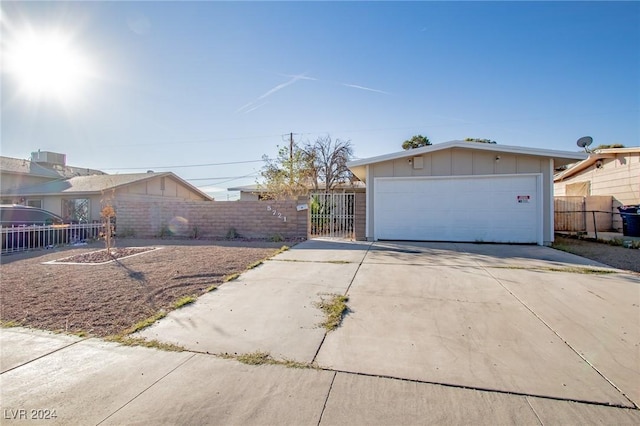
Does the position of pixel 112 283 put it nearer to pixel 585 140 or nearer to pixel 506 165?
A: pixel 506 165

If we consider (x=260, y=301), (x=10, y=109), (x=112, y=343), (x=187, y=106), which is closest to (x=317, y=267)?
(x=260, y=301)

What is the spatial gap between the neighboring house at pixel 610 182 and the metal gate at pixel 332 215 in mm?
9897

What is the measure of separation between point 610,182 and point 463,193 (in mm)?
9384

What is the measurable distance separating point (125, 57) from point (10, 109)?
16.3 ft

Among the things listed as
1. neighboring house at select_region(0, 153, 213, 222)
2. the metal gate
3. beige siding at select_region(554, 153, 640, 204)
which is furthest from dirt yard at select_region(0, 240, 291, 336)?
beige siding at select_region(554, 153, 640, 204)

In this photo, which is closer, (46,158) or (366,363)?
(366,363)

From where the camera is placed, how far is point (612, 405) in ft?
6.68

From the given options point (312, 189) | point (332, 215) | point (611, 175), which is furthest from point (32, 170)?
point (611, 175)

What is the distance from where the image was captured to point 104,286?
493cm

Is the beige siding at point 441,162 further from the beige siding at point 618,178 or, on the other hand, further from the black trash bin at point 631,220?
the beige siding at point 618,178

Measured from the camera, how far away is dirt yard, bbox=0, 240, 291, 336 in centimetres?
366

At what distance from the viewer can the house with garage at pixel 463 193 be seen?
9203mm

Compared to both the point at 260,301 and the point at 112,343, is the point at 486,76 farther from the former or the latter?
the point at 112,343

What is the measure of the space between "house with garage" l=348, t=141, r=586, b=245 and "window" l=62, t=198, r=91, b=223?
54.1 feet
